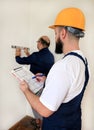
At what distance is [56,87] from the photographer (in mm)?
951

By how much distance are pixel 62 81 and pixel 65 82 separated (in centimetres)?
2

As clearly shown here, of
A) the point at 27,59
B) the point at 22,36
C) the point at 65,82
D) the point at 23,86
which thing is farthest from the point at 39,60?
the point at 65,82

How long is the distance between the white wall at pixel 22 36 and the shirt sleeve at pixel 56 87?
3.53 ft

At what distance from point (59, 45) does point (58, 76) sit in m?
0.26

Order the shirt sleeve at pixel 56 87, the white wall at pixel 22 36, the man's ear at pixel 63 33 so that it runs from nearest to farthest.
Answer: the shirt sleeve at pixel 56 87, the man's ear at pixel 63 33, the white wall at pixel 22 36

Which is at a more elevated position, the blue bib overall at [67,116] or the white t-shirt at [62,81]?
the white t-shirt at [62,81]

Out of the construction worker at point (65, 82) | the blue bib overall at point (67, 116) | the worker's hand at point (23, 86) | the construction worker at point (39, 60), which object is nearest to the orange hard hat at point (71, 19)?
the construction worker at point (65, 82)

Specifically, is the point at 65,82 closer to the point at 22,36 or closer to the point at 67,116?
the point at 67,116

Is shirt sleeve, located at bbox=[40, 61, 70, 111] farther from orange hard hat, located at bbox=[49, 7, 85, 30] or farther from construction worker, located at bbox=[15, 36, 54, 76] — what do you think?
construction worker, located at bbox=[15, 36, 54, 76]

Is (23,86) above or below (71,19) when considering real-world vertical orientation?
below

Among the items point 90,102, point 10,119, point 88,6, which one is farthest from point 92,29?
point 10,119

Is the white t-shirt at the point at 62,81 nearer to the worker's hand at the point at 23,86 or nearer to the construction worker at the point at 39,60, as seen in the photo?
the worker's hand at the point at 23,86

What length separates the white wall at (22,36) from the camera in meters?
1.95

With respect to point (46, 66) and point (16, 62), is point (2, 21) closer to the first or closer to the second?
point (16, 62)
